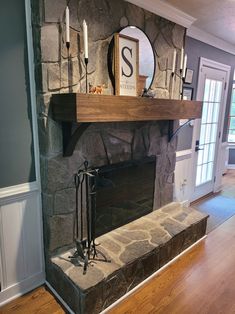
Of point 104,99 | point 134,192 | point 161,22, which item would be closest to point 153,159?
point 134,192

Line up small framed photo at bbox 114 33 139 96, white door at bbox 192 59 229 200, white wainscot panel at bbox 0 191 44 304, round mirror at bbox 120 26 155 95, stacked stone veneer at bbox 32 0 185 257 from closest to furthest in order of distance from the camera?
stacked stone veneer at bbox 32 0 185 257
white wainscot panel at bbox 0 191 44 304
small framed photo at bbox 114 33 139 96
round mirror at bbox 120 26 155 95
white door at bbox 192 59 229 200

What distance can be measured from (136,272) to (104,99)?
54.0 inches

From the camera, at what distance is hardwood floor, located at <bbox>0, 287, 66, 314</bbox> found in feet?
5.62

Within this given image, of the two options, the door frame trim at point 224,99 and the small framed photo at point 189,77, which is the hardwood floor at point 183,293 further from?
the small framed photo at point 189,77

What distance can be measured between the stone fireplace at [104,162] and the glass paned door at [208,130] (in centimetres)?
121

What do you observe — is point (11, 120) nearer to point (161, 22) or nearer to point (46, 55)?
point (46, 55)

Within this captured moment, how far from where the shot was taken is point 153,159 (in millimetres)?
2500

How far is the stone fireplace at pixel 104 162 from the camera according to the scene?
1592 mm

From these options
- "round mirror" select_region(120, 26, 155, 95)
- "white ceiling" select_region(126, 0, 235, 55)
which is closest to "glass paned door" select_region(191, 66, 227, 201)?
"white ceiling" select_region(126, 0, 235, 55)

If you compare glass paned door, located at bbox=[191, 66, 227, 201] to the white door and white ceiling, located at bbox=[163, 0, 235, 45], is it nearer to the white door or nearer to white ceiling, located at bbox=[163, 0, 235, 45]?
the white door

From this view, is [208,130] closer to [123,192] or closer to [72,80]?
[123,192]

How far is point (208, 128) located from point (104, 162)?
7.70 feet

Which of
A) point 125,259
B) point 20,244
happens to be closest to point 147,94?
point 125,259

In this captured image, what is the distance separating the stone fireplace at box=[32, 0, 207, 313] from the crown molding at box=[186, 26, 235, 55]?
1.53 feet
